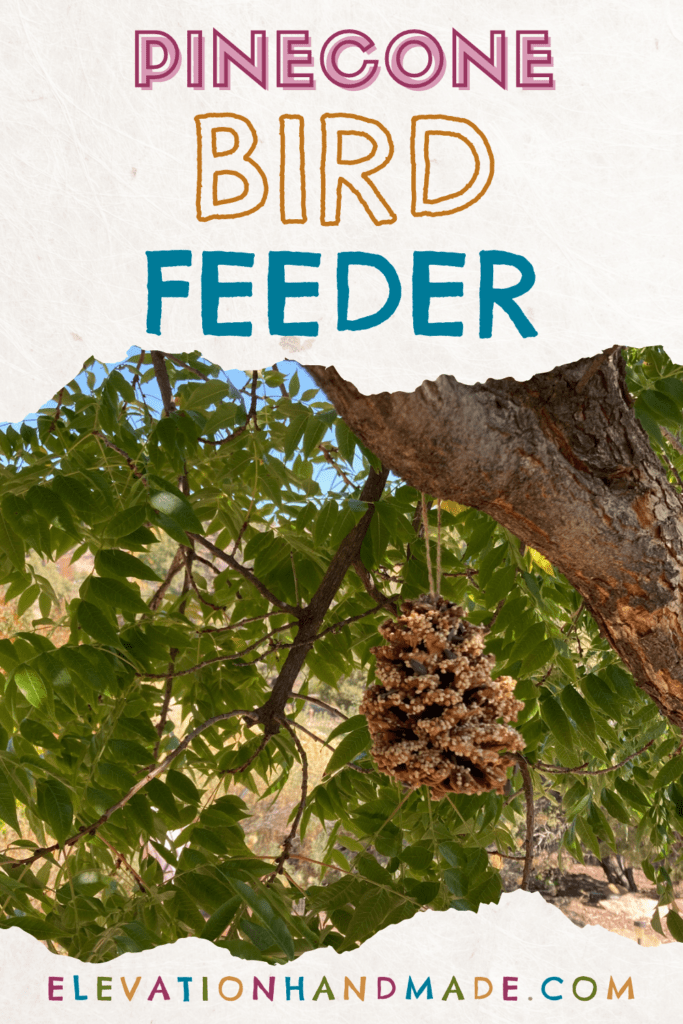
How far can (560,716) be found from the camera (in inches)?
58.4

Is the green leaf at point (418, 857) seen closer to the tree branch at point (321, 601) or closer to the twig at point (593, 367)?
the tree branch at point (321, 601)


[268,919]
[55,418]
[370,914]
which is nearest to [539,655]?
[370,914]

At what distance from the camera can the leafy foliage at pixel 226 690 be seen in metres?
1.19

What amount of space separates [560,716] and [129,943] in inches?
32.8

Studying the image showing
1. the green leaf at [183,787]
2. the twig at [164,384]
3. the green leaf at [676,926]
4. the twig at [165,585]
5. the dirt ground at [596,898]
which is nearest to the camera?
the green leaf at [676,926]

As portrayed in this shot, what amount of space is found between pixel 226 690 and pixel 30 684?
0.64 metres

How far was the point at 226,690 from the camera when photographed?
186 cm

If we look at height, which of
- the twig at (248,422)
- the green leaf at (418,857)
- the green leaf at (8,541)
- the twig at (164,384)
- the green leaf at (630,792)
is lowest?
the green leaf at (630,792)

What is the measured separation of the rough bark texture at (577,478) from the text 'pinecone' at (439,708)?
189 millimetres

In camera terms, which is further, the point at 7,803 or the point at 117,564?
the point at 117,564

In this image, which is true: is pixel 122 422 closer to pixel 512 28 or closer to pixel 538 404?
pixel 538 404

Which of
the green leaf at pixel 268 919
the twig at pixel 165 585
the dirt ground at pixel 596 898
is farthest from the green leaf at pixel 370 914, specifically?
the dirt ground at pixel 596 898

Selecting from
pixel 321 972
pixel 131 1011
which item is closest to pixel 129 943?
pixel 131 1011

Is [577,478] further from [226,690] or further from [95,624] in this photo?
[226,690]
